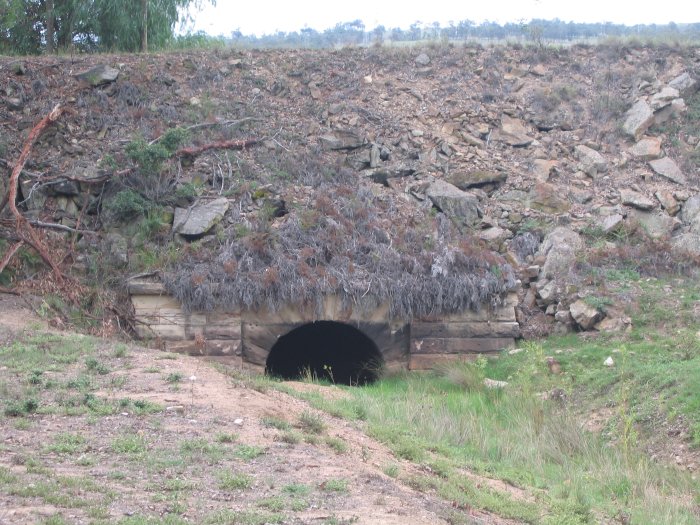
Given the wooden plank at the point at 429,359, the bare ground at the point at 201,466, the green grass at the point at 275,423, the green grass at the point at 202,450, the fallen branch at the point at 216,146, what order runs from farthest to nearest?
the fallen branch at the point at 216,146 < the wooden plank at the point at 429,359 < the green grass at the point at 275,423 < the green grass at the point at 202,450 < the bare ground at the point at 201,466

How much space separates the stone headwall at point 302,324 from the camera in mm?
14047

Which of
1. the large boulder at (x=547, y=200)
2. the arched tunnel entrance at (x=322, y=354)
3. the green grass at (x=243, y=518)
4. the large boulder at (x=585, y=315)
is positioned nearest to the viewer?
the green grass at (x=243, y=518)

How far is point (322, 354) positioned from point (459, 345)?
11.6 ft

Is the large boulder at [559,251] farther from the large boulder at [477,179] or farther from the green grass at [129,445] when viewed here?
the green grass at [129,445]

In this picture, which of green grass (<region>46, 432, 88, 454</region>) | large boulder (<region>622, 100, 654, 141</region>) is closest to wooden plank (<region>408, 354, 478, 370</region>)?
large boulder (<region>622, 100, 654, 141</region>)

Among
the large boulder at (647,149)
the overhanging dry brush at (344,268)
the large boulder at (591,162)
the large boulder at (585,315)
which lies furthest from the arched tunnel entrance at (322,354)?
the large boulder at (647,149)

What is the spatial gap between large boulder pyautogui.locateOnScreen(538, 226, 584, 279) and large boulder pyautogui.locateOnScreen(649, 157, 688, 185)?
2740mm

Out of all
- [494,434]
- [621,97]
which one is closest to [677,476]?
[494,434]

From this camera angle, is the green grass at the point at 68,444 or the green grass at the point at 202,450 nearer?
the green grass at the point at 68,444

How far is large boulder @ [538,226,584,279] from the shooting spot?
50.3 ft

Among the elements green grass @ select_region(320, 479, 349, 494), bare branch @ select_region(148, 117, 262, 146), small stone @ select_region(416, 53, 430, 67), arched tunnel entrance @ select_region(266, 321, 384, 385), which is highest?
small stone @ select_region(416, 53, 430, 67)

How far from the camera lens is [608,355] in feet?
43.3

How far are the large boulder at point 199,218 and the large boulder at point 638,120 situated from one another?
8204 mm

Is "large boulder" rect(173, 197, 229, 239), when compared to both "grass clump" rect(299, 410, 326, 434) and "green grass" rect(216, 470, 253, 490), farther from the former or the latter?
"green grass" rect(216, 470, 253, 490)
